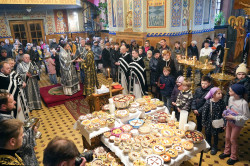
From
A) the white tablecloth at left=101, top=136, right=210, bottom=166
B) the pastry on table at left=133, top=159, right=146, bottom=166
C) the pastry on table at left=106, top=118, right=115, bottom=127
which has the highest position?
the pastry on table at left=106, top=118, right=115, bottom=127

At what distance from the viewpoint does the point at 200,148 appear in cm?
294

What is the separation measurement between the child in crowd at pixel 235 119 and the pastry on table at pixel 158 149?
1.48 m

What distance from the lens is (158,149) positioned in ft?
9.39

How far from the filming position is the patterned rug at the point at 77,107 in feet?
20.9

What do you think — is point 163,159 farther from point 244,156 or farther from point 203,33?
point 203,33

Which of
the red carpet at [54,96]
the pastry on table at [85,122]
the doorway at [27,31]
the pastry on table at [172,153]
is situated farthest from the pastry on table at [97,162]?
the doorway at [27,31]

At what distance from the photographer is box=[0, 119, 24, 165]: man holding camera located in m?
2.01

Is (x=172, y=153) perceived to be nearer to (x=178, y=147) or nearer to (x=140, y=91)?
(x=178, y=147)

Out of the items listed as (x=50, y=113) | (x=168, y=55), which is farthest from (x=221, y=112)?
(x=50, y=113)

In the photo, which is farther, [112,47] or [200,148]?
[112,47]

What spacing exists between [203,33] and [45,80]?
1004 centimetres

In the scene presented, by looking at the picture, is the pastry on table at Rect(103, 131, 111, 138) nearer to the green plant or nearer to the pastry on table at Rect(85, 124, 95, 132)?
the pastry on table at Rect(85, 124, 95, 132)

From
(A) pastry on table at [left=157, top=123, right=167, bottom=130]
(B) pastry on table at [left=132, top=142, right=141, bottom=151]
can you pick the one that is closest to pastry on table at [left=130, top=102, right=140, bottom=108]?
(A) pastry on table at [left=157, top=123, right=167, bottom=130]

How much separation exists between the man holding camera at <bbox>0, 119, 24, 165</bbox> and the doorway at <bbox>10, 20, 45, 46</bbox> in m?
16.8
